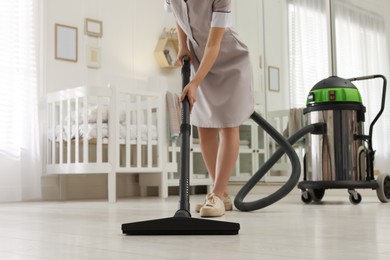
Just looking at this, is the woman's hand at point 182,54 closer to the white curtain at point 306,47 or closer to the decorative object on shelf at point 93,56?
the white curtain at point 306,47

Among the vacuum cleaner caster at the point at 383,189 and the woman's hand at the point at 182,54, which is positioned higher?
the woman's hand at the point at 182,54

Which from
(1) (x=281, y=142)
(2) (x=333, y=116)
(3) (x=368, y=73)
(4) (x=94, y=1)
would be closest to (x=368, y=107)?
(3) (x=368, y=73)

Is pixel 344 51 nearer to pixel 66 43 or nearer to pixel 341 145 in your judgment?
pixel 341 145

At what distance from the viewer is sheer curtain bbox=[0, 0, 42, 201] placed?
3900 mm

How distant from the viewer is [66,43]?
4.34 meters

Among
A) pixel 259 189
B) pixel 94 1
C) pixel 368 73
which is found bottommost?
pixel 259 189

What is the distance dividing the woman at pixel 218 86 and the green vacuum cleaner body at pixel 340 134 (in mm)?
861

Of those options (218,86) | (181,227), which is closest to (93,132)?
(218,86)

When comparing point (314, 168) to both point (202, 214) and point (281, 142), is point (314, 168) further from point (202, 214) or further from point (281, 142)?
point (202, 214)

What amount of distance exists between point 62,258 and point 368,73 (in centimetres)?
318

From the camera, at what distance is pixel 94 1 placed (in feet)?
15.0

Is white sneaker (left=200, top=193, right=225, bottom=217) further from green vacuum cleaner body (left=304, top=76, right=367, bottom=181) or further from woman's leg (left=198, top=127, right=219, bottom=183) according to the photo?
green vacuum cleaner body (left=304, top=76, right=367, bottom=181)

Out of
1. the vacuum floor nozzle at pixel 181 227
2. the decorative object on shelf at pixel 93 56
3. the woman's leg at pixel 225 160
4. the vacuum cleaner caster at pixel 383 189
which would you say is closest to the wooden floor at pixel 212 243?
the vacuum floor nozzle at pixel 181 227

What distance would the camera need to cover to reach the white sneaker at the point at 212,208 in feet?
6.02
